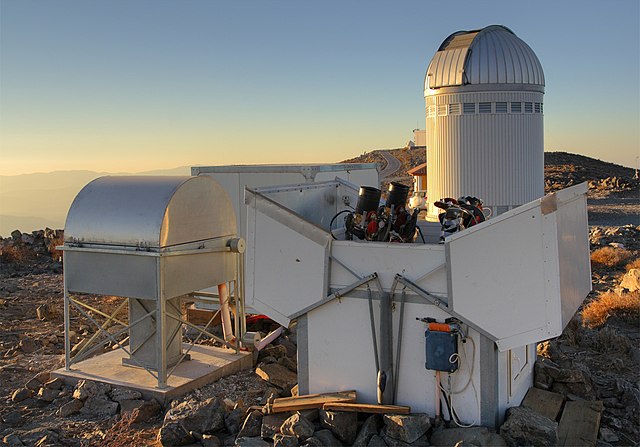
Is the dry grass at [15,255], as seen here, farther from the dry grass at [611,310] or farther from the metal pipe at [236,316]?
the dry grass at [611,310]

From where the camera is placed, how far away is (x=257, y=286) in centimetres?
773

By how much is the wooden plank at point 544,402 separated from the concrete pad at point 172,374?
166 inches

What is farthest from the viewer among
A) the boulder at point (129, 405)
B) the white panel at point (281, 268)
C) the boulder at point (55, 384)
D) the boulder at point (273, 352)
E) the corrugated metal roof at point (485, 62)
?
the corrugated metal roof at point (485, 62)

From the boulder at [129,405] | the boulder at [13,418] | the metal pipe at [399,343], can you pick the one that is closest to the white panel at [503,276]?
the metal pipe at [399,343]

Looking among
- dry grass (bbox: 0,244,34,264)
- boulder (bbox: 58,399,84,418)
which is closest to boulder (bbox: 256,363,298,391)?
boulder (bbox: 58,399,84,418)

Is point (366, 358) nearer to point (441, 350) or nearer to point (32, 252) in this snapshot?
point (441, 350)

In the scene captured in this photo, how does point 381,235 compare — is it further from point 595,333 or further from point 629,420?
point 595,333

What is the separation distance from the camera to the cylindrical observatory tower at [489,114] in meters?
15.2

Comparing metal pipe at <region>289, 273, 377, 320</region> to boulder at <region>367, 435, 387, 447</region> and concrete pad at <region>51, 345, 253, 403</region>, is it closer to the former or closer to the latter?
boulder at <region>367, 435, 387, 447</region>

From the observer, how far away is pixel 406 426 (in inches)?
261

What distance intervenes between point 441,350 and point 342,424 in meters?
1.27

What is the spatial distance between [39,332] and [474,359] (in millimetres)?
9033

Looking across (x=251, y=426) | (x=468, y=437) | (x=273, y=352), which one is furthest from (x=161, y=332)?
(x=468, y=437)

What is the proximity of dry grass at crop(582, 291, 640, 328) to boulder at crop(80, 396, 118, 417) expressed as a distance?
27.4 feet
